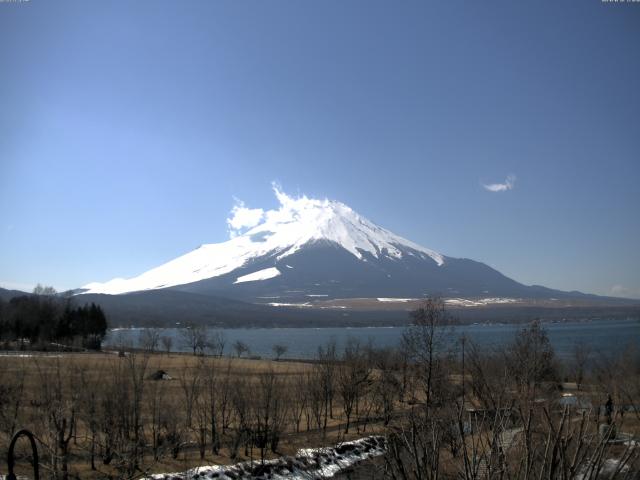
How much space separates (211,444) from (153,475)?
A: 226 inches

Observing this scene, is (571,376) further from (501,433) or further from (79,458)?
(501,433)

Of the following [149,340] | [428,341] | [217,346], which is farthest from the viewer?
[217,346]

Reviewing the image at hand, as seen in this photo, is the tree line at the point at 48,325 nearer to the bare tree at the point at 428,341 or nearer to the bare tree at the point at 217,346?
the bare tree at the point at 217,346

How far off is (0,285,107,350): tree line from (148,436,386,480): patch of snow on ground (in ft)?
212

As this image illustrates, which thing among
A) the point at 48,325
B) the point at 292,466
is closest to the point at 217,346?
the point at 48,325

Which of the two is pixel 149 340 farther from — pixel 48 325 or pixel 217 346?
pixel 217 346

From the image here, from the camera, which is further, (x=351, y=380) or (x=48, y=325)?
(x=48, y=325)

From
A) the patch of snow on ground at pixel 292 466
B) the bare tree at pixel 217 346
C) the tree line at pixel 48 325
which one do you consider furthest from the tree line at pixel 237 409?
the bare tree at pixel 217 346

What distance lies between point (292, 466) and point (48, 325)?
262ft

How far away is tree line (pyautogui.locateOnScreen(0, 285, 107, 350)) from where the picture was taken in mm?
84625

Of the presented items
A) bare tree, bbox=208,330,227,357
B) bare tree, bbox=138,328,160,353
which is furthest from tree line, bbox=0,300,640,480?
bare tree, bbox=208,330,227,357

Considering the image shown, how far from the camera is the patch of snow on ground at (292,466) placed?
19938 millimetres

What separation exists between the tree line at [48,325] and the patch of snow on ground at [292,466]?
→ 64.7 metres

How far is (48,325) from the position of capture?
294 feet
